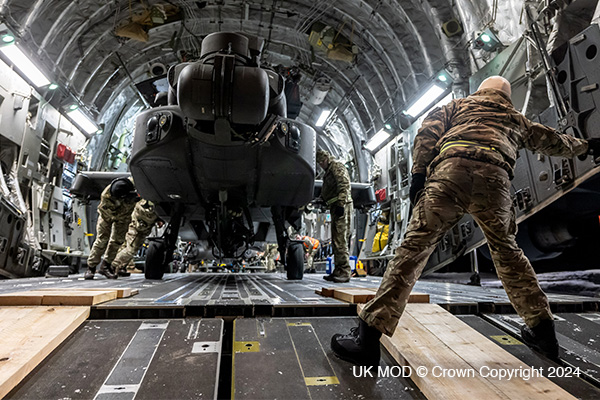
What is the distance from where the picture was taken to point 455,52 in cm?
716

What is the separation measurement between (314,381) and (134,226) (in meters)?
4.31

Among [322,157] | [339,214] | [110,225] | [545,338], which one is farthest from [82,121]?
[545,338]

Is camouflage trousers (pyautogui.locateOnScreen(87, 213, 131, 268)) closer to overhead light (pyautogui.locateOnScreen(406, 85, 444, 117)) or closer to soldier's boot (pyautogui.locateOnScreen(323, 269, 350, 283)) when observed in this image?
soldier's boot (pyautogui.locateOnScreen(323, 269, 350, 283))

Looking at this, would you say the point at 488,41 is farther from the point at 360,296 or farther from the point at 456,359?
the point at 456,359

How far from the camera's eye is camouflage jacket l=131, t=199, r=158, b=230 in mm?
4879

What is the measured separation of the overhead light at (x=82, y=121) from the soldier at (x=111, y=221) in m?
5.84

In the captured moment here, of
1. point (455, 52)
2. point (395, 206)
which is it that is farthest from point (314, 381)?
point (395, 206)

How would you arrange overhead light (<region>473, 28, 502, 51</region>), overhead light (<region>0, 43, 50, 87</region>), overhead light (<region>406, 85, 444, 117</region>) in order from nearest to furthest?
overhead light (<region>473, 28, 502, 51</region>)
overhead light (<region>0, 43, 50, 87</region>)
overhead light (<region>406, 85, 444, 117</region>)

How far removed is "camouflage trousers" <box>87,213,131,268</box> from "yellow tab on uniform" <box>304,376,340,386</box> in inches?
177

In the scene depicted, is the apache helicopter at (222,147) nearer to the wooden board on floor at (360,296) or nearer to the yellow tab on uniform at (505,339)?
the wooden board on floor at (360,296)

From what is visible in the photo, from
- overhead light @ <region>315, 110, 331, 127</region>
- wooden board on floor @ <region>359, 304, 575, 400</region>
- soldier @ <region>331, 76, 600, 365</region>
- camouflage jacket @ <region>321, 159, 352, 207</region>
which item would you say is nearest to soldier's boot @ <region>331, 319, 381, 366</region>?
soldier @ <region>331, 76, 600, 365</region>

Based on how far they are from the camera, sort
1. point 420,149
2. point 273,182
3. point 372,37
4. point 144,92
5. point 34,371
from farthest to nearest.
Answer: point 372,37, point 144,92, point 273,182, point 420,149, point 34,371

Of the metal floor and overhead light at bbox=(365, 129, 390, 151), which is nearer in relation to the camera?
the metal floor

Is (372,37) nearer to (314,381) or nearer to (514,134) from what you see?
(514,134)
